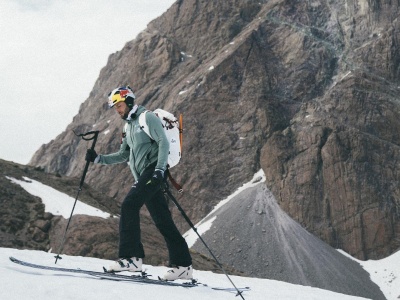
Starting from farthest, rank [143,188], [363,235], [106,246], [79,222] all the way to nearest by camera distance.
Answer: [363,235]
[79,222]
[106,246]
[143,188]

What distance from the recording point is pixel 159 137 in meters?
→ 9.32

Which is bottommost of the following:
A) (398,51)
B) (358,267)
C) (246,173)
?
(358,267)

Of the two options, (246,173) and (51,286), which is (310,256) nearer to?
(246,173)

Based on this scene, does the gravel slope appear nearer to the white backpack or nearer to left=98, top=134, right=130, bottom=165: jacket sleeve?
left=98, top=134, right=130, bottom=165: jacket sleeve

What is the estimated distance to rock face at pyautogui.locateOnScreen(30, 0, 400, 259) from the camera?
9994 centimetres

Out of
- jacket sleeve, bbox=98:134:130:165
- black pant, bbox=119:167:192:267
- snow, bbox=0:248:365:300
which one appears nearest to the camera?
snow, bbox=0:248:365:300

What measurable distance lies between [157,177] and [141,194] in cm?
60

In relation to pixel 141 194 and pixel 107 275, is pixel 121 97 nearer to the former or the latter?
pixel 141 194

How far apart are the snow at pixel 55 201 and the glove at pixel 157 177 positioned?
Result: 1275 inches

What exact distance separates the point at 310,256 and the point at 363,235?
12.5 meters

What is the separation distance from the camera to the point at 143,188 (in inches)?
368

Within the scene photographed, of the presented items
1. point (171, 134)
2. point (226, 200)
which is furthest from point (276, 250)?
point (171, 134)

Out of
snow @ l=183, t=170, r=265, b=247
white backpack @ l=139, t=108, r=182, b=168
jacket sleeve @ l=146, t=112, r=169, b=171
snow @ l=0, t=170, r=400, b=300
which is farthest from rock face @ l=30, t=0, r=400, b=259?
jacket sleeve @ l=146, t=112, r=169, b=171

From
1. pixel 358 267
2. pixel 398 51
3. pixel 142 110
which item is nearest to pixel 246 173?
pixel 358 267
